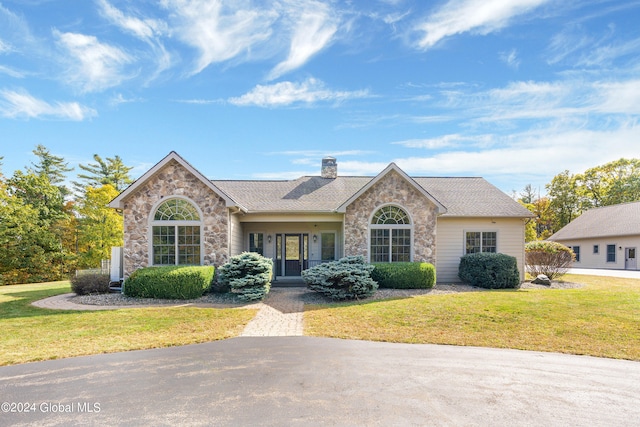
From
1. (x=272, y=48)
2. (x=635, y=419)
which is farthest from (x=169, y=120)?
(x=635, y=419)

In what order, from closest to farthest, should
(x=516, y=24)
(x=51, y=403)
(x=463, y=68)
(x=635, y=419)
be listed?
(x=635, y=419)
(x=51, y=403)
(x=516, y=24)
(x=463, y=68)

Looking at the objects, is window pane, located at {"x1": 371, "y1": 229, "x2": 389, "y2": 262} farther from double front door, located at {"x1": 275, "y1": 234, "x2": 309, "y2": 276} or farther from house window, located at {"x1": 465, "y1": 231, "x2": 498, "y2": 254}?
house window, located at {"x1": 465, "y1": 231, "x2": 498, "y2": 254}

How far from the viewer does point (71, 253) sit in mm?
25656

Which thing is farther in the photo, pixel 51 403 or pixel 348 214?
pixel 348 214

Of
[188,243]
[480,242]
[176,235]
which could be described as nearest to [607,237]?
[480,242]

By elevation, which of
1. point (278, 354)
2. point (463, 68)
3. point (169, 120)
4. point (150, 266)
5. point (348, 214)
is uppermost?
point (463, 68)

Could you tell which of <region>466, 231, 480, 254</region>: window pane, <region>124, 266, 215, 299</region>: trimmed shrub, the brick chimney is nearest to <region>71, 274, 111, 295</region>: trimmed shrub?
<region>124, 266, 215, 299</region>: trimmed shrub

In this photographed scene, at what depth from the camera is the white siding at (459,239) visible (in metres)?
15.8

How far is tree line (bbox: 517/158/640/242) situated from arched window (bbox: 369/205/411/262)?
29.2m

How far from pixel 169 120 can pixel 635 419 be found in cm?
1794

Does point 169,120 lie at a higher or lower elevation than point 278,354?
higher

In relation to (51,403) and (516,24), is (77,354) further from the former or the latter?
(516,24)

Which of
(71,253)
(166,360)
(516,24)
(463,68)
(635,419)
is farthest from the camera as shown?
(71,253)

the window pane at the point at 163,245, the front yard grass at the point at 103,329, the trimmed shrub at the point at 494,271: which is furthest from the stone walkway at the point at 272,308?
the trimmed shrub at the point at 494,271
